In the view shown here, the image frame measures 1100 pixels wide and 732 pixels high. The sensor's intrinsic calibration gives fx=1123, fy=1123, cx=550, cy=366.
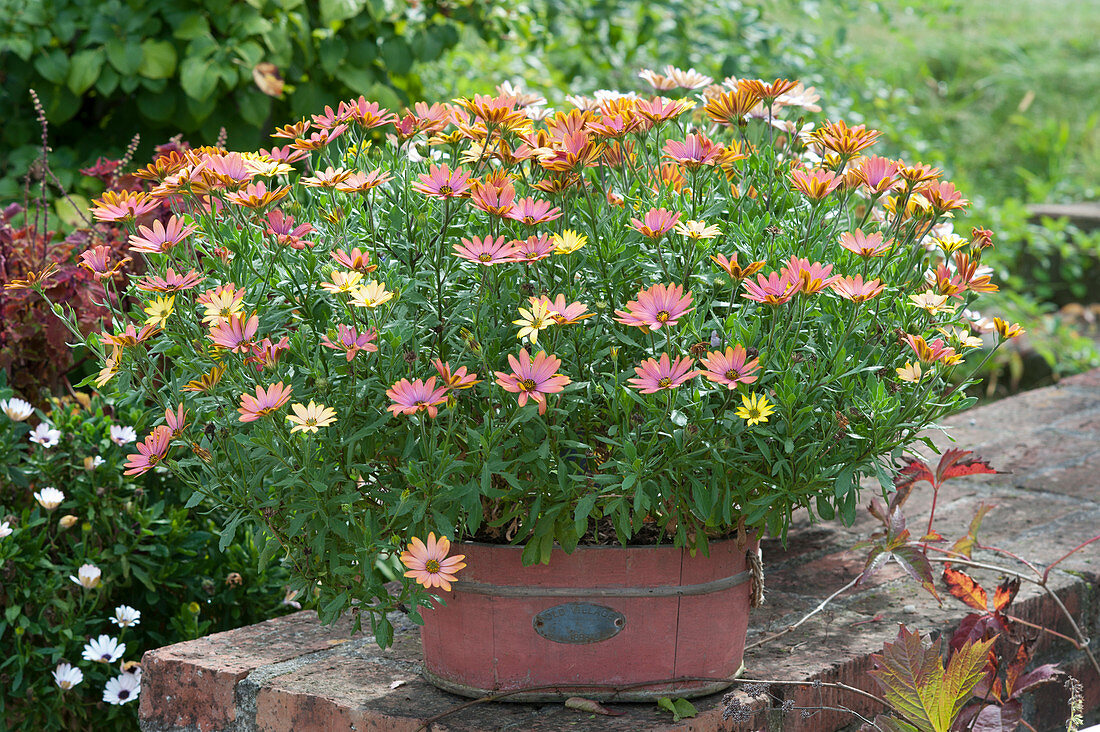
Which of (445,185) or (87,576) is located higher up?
(445,185)

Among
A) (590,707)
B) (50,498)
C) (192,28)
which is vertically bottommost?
(590,707)

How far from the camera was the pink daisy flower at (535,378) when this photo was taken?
1217mm

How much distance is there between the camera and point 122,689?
78.1 inches

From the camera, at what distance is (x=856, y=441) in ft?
4.43

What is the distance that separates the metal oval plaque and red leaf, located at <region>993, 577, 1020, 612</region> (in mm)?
686

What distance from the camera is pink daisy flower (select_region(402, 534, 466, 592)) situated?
126cm

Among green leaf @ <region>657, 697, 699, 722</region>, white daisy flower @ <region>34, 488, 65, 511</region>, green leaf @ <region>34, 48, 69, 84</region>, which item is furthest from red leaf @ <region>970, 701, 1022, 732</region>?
green leaf @ <region>34, 48, 69, 84</region>

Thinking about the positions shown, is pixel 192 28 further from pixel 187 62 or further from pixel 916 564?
pixel 916 564

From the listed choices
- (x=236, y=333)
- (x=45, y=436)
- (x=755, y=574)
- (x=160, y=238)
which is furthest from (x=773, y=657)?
(x=45, y=436)

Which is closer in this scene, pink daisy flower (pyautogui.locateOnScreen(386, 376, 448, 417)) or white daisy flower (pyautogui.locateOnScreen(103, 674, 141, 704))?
pink daisy flower (pyautogui.locateOnScreen(386, 376, 448, 417))

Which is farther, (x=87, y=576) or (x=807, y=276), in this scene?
(x=87, y=576)

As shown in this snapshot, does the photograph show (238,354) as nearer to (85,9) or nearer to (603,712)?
(603,712)

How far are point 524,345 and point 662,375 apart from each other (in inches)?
8.6

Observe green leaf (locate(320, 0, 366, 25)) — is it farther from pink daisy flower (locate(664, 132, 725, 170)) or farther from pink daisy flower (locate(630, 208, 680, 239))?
pink daisy flower (locate(630, 208, 680, 239))
